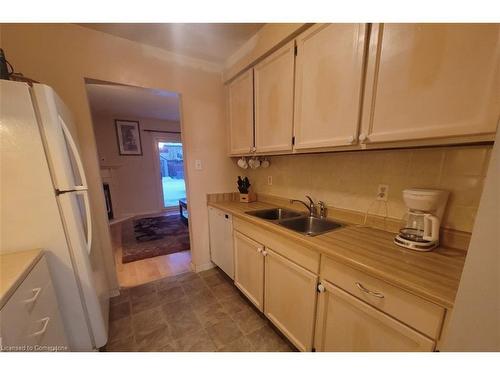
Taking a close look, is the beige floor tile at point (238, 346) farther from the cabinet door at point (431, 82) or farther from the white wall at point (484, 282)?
the cabinet door at point (431, 82)

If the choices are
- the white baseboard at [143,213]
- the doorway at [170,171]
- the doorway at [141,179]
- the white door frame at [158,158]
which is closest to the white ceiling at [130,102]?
the doorway at [141,179]

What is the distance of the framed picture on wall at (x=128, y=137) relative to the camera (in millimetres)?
4318

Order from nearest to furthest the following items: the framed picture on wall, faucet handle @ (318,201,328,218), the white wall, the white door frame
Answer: the white wall → faucet handle @ (318,201,328,218) → the framed picture on wall → the white door frame

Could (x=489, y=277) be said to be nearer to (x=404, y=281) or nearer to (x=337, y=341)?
(x=404, y=281)

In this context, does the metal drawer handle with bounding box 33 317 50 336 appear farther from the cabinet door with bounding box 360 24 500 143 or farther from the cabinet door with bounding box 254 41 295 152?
the cabinet door with bounding box 360 24 500 143

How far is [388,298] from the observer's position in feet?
2.38

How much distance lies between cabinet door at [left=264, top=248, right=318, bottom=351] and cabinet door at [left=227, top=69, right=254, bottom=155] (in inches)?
44.2

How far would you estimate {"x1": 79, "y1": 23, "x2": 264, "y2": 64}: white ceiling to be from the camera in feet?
4.81

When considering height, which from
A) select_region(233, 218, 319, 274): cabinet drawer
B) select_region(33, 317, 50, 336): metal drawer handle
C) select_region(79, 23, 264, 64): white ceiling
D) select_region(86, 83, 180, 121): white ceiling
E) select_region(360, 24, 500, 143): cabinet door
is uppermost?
select_region(79, 23, 264, 64): white ceiling

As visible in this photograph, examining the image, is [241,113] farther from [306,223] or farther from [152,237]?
[152,237]

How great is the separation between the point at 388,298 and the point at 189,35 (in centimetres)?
227

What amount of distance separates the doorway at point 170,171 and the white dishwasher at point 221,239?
299 cm

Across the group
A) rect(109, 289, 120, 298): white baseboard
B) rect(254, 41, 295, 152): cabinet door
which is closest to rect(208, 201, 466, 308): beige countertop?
rect(254, 41, 295, 152): cabinet door

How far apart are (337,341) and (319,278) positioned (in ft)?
1.05
